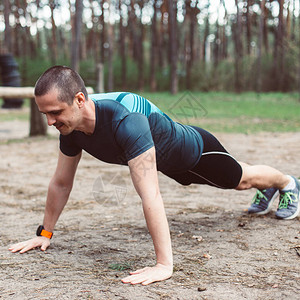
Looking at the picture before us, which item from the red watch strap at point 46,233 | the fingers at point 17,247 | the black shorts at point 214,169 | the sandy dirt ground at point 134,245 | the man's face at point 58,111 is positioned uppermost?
the man's face at point 58,111

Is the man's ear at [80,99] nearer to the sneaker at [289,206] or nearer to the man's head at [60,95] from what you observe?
the man's head at [60,95]

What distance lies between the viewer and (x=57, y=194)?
8.87 ft

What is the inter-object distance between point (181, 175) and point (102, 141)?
68 cm

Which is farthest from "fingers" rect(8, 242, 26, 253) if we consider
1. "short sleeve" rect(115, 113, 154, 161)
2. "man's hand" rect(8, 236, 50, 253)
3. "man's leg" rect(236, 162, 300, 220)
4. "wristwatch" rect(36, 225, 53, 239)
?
"man's leg" rect(236, 162, 300, 220)

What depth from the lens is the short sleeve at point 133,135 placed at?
7.02 ft

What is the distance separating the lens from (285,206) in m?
3.21

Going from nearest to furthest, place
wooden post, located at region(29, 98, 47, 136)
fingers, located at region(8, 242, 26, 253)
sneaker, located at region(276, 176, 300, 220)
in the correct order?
fingers, located at region(8, 242, 26, 253) → sneaker, located at region(276, 176, 300, 220) → wooden post, located at region(29, 98, 47, 136)

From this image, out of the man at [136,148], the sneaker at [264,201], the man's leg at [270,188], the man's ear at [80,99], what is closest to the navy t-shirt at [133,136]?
the man at [136,148]

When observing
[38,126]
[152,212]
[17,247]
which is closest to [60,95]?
[152,212]

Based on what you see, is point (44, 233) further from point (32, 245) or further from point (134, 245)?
point (134, 245)

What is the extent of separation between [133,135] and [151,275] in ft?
2.16

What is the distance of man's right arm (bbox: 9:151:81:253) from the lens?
2.68 metres

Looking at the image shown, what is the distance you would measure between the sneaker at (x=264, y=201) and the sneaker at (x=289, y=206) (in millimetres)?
81

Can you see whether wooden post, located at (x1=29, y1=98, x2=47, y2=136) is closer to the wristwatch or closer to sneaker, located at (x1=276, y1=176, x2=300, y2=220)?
the wristwatch
